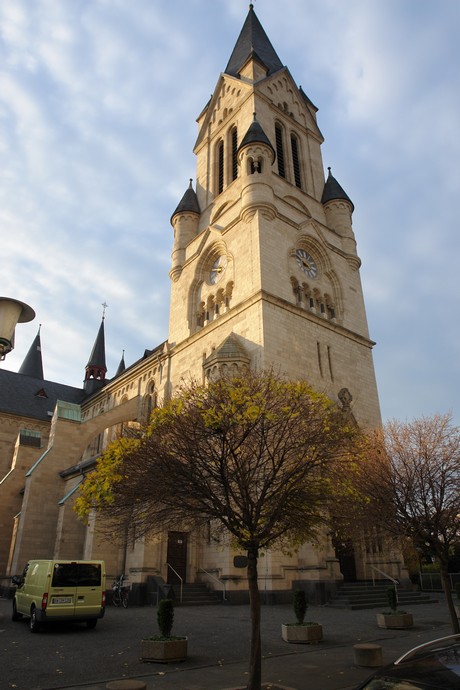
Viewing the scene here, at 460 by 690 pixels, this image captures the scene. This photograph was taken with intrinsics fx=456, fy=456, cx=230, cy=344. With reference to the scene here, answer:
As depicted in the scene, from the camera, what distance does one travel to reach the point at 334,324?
85.2ft

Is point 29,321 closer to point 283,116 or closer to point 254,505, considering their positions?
point 254,505

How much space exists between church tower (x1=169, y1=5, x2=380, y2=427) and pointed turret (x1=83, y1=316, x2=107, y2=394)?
26.5 meters

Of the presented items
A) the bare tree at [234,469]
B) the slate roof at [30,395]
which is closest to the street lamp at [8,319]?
the bare tree at [234,469]

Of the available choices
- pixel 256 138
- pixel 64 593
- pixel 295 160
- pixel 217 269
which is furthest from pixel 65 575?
pixel 295 160

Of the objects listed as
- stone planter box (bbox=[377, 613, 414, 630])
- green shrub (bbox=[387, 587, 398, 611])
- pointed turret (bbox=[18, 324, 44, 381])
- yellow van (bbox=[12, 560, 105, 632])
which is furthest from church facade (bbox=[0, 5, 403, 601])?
pointed turret (bbox=[18, 324, 44, 381])

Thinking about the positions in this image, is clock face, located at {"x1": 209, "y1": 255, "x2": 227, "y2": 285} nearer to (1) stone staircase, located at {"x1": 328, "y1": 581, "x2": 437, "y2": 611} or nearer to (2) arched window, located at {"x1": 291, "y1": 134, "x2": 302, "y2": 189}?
(2) arched window, located at {"x1": 291, "y1": 134, "x2": 302, "y2": 189}

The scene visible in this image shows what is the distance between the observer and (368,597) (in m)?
18.1

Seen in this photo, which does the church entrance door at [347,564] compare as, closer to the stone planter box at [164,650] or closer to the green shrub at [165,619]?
the green shrub at [165,619]

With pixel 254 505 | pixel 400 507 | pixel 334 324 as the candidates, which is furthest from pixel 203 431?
pixel 334 324

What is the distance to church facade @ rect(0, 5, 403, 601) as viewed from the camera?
20516 mm

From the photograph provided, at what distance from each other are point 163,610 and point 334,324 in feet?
64.6

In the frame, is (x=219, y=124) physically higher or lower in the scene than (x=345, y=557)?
higher

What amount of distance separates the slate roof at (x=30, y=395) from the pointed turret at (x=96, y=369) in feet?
13.9

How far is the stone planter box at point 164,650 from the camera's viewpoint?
8188 mm
